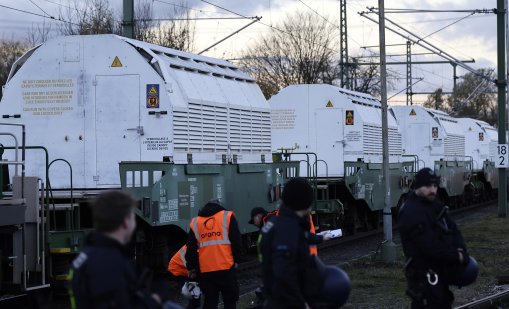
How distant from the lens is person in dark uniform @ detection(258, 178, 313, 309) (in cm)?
612

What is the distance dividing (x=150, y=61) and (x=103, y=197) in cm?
957

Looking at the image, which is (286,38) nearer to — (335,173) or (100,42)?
(335,173)

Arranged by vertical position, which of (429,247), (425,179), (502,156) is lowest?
(429,247)

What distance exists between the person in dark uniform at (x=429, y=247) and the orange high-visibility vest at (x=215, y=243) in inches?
98.7

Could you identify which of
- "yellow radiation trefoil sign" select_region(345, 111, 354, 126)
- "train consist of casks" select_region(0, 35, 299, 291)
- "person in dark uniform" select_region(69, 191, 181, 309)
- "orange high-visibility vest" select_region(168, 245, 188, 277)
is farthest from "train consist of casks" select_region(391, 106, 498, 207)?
"person in dark uniform" select_region(69, 191, 181, 309)

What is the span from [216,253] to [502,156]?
20.3 meters

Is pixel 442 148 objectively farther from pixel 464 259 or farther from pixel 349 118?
pixel 464 259

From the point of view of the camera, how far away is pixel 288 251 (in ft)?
20.2

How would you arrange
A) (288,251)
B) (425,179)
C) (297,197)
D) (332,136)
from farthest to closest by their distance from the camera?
A: (332,136), (425,179), (297,197), (288,251)

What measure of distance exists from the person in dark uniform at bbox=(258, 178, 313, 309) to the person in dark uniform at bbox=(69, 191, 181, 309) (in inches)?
55.5

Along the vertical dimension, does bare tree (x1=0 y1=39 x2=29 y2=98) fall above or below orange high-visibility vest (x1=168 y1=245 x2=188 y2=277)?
above

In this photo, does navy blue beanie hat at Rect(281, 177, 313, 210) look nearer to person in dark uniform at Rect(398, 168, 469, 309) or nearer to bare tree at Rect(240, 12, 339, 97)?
person in dark uniform at Rect(398, 168, 469, 309)

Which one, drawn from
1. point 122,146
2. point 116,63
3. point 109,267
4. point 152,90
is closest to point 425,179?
point 109,267

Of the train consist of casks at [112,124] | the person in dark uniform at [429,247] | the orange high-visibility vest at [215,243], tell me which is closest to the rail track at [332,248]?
the train consist of casks at [112,124]
